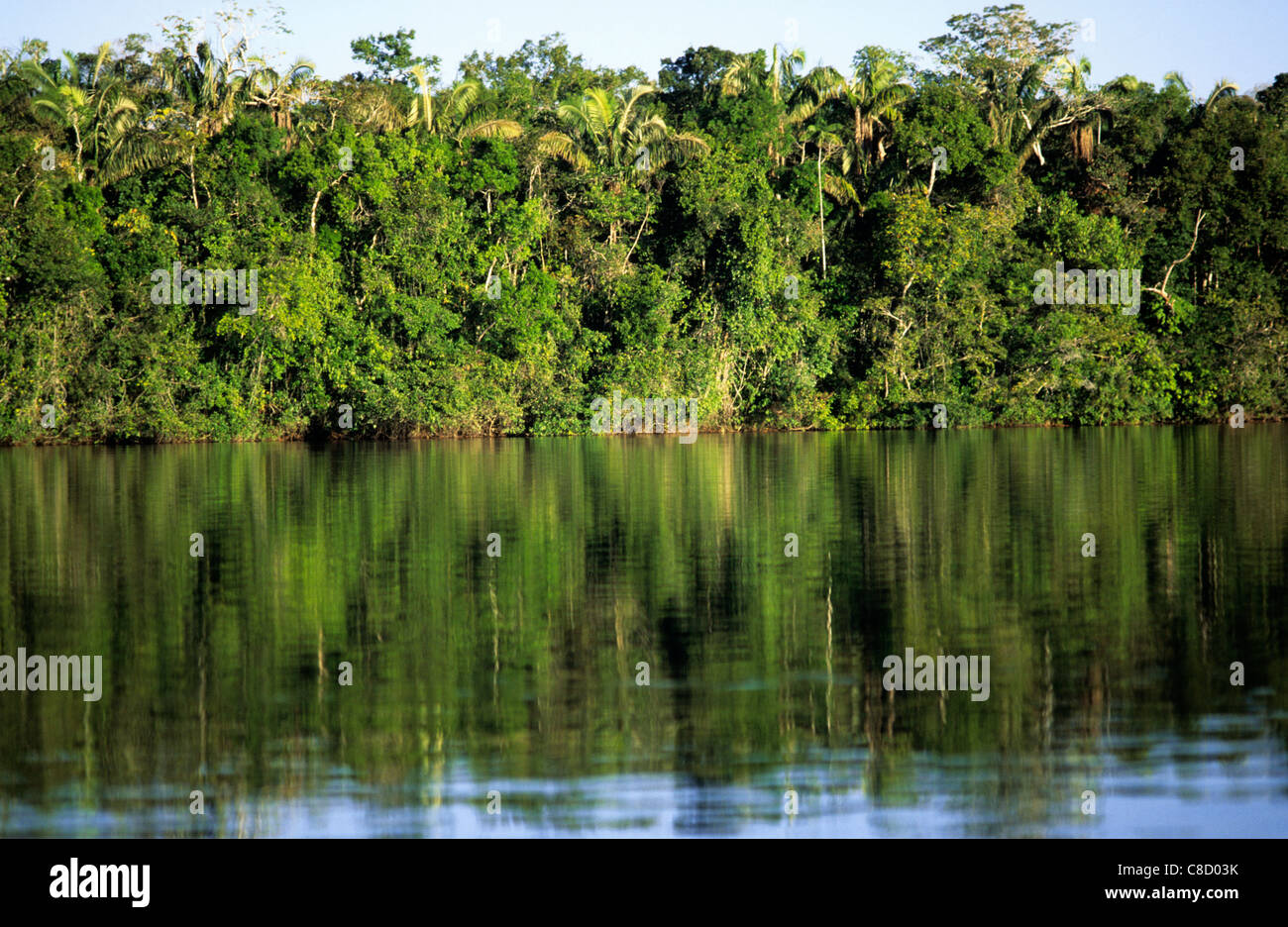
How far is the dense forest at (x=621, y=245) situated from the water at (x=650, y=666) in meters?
23.4

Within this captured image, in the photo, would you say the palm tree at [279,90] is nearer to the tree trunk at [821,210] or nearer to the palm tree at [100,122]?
the palm tree at [100,122]

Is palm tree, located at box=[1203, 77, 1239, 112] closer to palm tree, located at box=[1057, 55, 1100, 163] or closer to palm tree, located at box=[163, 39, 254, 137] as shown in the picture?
palm tree, located at box=[1057, 55, 1100, 163]

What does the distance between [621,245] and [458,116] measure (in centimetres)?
737

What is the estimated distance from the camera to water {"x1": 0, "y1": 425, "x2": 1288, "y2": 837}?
23.9ft

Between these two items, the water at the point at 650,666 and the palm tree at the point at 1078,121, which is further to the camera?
the palm tree at the point at 1078,121

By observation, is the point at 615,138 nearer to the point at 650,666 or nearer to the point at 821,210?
the point at 821,210

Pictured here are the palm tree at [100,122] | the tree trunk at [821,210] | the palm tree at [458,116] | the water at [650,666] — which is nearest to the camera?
the water at [650,666]

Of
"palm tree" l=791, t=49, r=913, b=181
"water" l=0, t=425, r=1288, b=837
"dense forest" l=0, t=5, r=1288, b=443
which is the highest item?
"palm tree" l=791, t=49, r=913, b=181

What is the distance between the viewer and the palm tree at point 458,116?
47.7m

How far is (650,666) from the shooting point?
10.3m

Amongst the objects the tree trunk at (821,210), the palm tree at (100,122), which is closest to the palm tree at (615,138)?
the tree trunk at (821,210)

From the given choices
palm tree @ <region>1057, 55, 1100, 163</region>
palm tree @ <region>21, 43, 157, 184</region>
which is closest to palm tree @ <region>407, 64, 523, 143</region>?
palm tree @ <region>21, 43, 157, 184</region>

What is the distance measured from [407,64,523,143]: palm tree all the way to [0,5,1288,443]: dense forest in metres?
0.11
